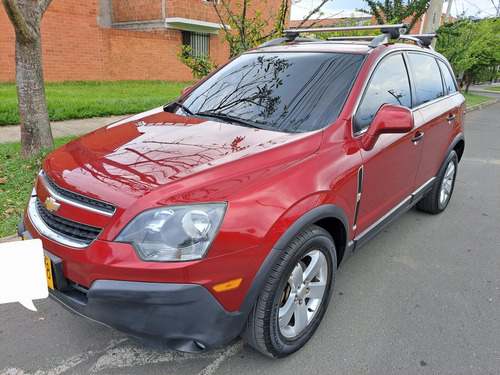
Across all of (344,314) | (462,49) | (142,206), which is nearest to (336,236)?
(344,314)

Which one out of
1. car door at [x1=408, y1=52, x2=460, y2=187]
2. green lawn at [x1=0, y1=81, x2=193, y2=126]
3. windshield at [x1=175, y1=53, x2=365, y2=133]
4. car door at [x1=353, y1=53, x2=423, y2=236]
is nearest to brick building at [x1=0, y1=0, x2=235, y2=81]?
green lawn at [x1=0, y1=81, x2=193, y2=126]

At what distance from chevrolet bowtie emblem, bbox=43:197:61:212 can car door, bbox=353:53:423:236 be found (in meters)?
1.80

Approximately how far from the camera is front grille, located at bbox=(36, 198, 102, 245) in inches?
73.2

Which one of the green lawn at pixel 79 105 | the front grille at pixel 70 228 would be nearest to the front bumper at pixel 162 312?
the front grille at pixel 70 228

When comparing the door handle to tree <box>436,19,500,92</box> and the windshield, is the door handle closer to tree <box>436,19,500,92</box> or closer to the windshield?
the windshield

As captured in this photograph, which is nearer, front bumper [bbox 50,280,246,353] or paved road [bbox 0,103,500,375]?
front bumper [bbox 50,280,246,353]

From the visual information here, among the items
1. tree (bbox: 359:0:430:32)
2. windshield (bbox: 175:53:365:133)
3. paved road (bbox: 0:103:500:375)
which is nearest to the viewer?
paved road (bbox: 0:103:500:375)

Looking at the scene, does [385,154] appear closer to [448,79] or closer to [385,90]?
[385,90]

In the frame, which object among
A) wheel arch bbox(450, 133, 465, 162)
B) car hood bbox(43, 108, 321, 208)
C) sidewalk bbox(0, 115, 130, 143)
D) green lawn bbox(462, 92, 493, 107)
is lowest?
green lawn bbox(462, 92, 493, 107)

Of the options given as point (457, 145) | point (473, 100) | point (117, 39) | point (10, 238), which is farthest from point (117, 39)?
point (473, 100)

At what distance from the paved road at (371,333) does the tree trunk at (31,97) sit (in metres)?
2.93

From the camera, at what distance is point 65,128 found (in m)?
7.00

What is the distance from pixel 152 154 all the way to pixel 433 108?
2.79 metres

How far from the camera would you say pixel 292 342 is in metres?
2.29
